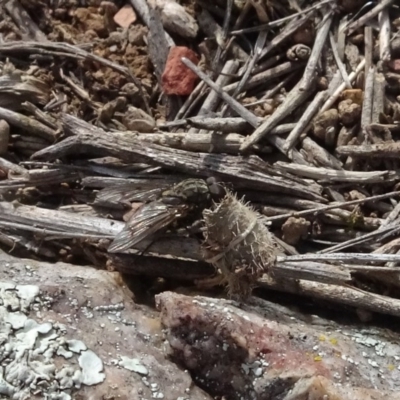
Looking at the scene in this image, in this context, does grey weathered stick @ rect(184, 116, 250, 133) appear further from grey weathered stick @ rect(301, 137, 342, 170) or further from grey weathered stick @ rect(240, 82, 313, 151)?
grey weathered stick @ rect(301, 137, 342, 170)

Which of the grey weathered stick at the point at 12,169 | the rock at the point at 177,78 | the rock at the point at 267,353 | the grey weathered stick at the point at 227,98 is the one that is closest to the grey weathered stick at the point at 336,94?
the grey weathered stick at the point at 227,98

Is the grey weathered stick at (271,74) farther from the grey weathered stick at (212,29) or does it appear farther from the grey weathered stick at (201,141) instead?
the grey weathered stick at (201,141)

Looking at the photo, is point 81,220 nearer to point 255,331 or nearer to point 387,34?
point 255,331

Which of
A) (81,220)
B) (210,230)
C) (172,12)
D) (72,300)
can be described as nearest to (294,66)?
(172,12)

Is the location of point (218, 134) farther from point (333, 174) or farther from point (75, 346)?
point (75, 346)

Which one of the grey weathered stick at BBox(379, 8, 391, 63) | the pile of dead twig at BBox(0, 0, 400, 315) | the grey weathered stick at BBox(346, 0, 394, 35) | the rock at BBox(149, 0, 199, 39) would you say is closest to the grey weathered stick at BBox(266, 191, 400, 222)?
the pile of dead twig at BBox(0, 0, 400, 315)

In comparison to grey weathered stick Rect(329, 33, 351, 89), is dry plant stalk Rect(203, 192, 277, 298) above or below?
below
